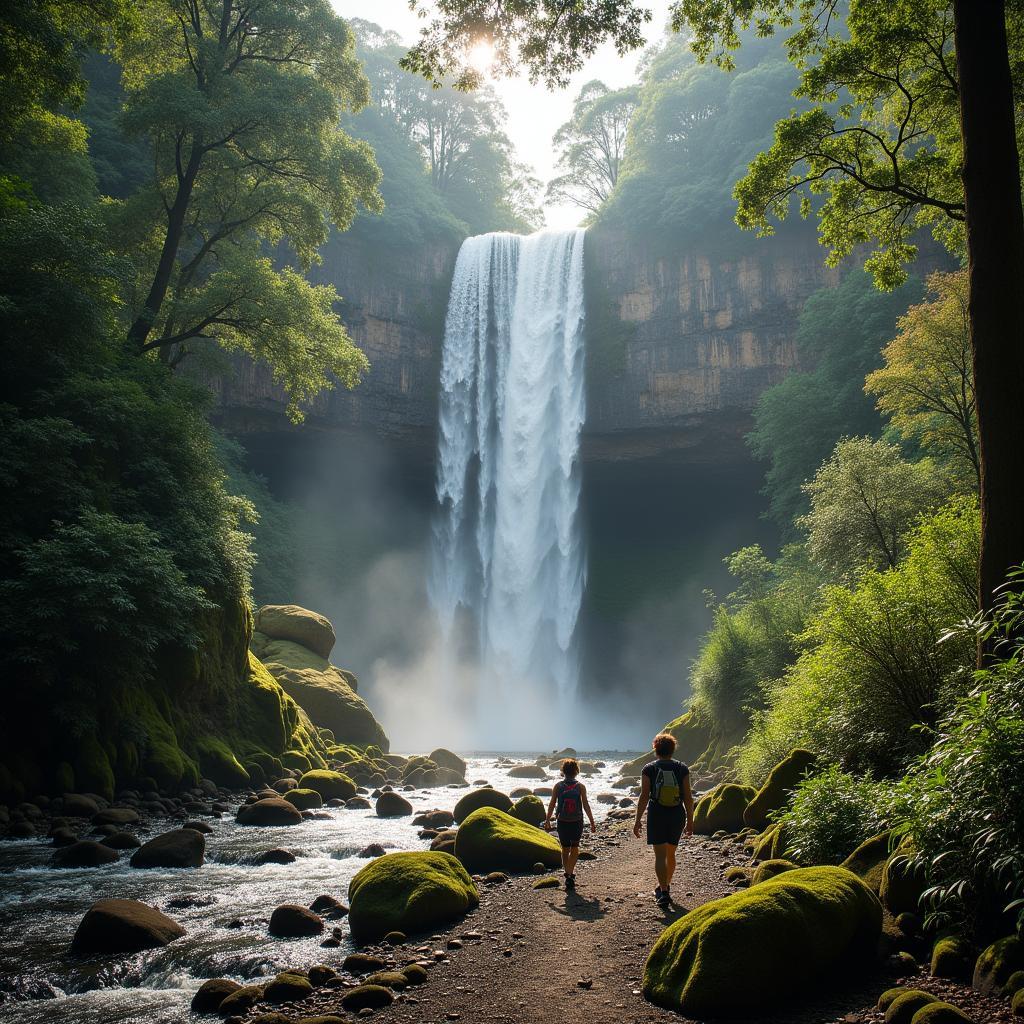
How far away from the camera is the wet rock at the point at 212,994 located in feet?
16.9

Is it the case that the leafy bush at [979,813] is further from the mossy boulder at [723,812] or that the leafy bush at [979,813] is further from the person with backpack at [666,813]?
the mossy boulder at [723,812]

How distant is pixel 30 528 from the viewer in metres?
12.2

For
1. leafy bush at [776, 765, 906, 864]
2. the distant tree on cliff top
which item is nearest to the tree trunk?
leafy bush at [776, 765, 906, 864]

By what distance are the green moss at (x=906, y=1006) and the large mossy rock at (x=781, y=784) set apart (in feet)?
15.7

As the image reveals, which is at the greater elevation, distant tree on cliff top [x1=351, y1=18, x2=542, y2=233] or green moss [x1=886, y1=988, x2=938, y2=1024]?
distant tree on cliff top [x1=351, y1=18, x2=542, y2=233]

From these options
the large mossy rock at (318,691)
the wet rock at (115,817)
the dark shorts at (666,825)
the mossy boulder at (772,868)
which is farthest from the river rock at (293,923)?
the large mossy rock at (318,691)

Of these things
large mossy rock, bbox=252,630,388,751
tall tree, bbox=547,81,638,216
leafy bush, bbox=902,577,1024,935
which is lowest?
large mossy rock, bbox=252,630,388,751

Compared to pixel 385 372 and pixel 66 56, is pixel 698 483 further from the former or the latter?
pixel 66 56

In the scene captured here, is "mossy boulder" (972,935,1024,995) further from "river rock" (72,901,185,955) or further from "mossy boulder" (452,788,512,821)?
"mossy boulder" (452,788,512,821)

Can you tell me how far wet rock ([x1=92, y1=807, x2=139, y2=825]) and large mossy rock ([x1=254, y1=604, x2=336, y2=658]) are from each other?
13.8 metres

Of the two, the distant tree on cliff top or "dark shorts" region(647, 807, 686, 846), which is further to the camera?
the distant tree on cliff top

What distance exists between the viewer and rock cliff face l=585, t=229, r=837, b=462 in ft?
127

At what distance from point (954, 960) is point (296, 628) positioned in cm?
2284

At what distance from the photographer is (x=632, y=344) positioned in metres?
41.4
